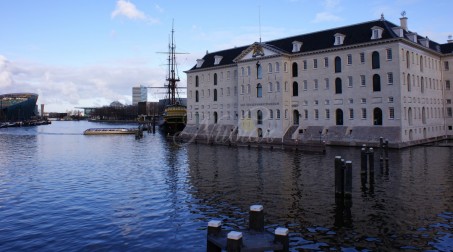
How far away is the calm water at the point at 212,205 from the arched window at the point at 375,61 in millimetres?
19968

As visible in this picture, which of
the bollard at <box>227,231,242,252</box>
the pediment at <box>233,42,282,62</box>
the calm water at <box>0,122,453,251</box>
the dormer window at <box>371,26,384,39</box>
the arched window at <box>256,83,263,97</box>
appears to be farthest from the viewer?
the arched window at <box>256,83,263,97</box>

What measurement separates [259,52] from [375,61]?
20.3 m

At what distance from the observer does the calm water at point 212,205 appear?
626 inches

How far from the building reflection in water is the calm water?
6 cm

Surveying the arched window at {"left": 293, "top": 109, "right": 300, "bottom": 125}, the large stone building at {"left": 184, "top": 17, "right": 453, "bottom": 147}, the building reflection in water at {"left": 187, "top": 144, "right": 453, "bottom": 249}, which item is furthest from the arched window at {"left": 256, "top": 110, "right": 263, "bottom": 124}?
the building reflection in water at {"left": 187, "top": 144, "right": 453, "bottom": 249}

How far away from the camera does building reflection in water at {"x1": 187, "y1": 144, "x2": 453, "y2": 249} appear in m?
16.3

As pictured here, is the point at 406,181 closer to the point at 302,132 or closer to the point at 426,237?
the point at 426,237

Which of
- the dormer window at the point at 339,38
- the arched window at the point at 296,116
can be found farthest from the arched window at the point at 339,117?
the dormer window at the point at 339,38

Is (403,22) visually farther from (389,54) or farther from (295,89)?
(295,89)

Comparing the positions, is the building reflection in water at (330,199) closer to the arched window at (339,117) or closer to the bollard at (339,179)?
the bollard at (339,179)

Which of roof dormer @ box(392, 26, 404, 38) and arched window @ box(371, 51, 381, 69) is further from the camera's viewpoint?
arched window @ box(371, 51, 381, 69)

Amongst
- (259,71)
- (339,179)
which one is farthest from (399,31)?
(339,179)

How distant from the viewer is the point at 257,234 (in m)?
13.2

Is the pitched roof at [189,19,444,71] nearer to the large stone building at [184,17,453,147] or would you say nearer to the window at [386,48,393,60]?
the large stone building at [184,17,453,147]
